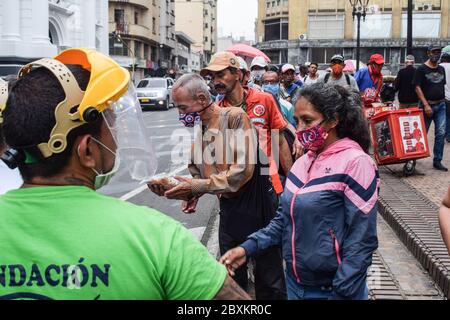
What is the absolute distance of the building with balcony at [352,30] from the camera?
189ft

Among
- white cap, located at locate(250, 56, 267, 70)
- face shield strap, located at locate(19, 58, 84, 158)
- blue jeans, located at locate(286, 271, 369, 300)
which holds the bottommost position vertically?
blue jeans, located at locate(286, 271, 369, 300)

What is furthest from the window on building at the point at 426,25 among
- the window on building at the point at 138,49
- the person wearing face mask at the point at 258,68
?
the person wearing face mask at the point at 258,68

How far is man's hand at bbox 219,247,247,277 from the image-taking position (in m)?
2.77

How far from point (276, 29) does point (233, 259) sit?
207 feet

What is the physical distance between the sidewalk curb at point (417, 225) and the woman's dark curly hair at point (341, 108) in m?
1.96

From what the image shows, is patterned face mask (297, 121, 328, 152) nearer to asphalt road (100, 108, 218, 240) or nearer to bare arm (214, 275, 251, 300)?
bare arm (214, 275, 251, 300)

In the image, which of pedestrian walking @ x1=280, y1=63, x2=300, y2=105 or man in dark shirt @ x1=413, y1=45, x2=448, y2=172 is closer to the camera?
man in dark shirt @ x1=413, y1=45, x2=448, y2=172

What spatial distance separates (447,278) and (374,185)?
6.57ft

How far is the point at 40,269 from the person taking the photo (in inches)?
57.9

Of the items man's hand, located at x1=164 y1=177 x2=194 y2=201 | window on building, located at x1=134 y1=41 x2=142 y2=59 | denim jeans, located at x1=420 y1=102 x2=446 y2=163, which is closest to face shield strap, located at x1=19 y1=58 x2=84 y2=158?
man's hand, located at x1=164 y1=177 x2=194 y2=201

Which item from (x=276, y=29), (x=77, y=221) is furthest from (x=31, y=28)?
(x=276, y=29)

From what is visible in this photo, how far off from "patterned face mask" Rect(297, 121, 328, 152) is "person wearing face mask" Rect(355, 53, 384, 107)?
21.7ft

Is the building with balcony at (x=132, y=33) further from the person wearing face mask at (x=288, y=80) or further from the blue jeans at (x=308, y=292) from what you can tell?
the blue jeans at (x=308, y=292)

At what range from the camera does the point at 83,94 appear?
1.58 meters
